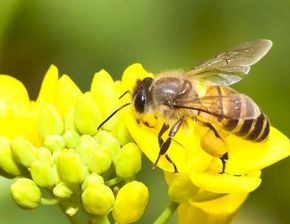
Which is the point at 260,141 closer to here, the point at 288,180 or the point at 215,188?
the point at 215,188

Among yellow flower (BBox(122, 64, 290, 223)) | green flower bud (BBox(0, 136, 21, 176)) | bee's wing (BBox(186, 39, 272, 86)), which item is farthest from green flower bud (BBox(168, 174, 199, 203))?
green flower bud (BBox(0, 136, 21, 176))

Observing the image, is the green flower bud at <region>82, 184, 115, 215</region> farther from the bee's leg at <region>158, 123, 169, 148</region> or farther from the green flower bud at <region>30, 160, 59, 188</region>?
the bee's leg at <region>158, 123, 169, 148</region>

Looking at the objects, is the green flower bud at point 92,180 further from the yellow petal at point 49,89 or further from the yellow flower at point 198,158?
the yellow petal at point 49,89

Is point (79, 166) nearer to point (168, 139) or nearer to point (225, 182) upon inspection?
point (168, 139)

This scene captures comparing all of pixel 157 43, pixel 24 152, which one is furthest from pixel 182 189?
pixel 157 43

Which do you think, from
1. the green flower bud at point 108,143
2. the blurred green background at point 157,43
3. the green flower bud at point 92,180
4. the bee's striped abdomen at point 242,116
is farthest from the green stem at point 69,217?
the blurred green background at point 157,43

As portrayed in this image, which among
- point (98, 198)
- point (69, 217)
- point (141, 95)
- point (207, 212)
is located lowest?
point (207, 212)
